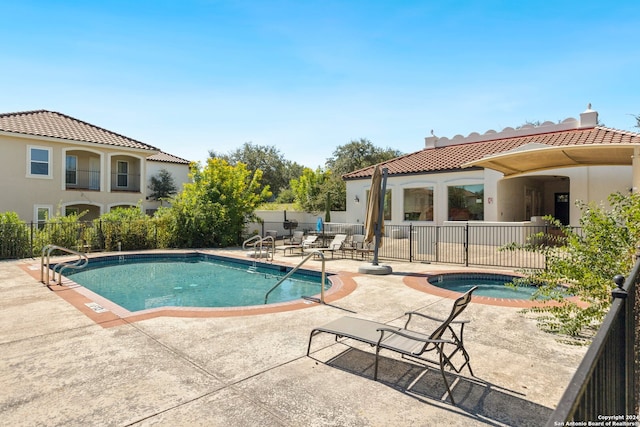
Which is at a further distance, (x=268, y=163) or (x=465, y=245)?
(x=268, y=163)

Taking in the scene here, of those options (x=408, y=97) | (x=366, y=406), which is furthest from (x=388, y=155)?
(x=366, y=406)

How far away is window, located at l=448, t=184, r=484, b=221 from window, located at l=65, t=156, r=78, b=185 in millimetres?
22755

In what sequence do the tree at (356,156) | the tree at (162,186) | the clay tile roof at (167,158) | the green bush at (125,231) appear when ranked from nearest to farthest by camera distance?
the green bush at (125,231)
the tree at (162,186)
the clay tile roof at (167,158)
the tree at (356,156)

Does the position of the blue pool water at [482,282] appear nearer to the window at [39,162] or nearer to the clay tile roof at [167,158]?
the window at [39,162]

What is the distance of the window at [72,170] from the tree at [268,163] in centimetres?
2080

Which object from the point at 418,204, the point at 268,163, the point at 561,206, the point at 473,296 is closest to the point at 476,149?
the point at 418,204

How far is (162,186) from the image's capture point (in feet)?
93.0

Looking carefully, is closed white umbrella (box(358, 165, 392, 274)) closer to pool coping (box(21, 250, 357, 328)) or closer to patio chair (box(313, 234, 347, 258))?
pool coping (box(21, 250, 357, 328))

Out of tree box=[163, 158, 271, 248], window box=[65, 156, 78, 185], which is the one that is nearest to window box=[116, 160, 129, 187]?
window box=[65, 156, 78, 185]

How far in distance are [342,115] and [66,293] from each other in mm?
15429

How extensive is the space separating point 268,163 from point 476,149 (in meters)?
27.0

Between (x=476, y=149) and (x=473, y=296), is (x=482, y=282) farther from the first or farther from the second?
(x=476, y=149)

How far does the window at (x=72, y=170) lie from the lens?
71.7 ft

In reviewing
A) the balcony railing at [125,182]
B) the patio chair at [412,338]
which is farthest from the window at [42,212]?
the patio chair at [412,338]
